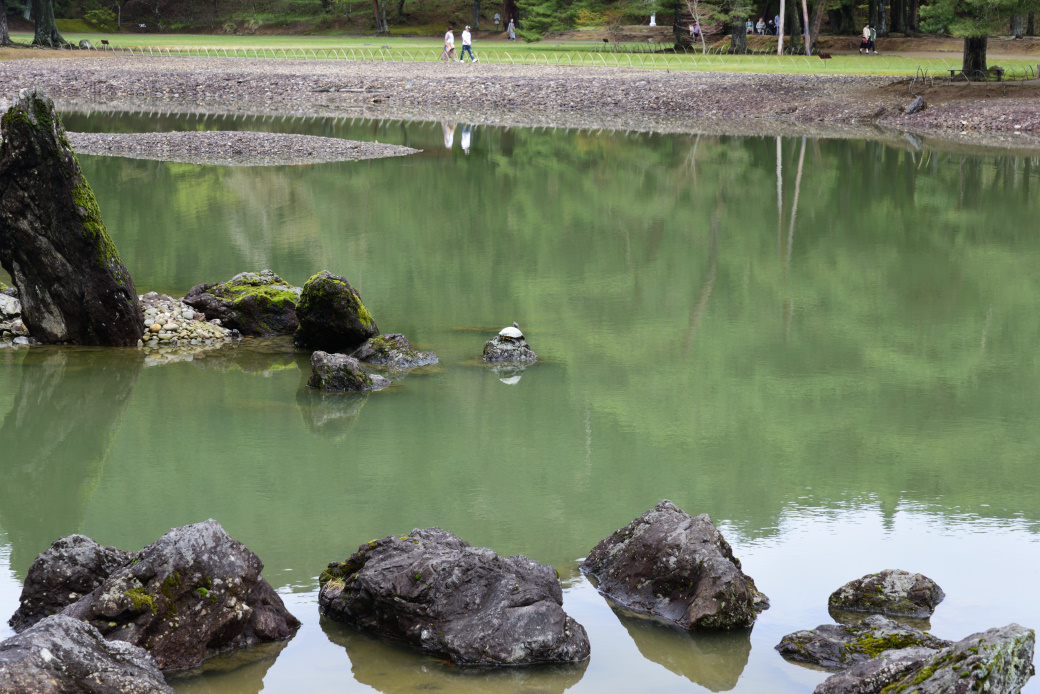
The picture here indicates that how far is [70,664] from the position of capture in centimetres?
488

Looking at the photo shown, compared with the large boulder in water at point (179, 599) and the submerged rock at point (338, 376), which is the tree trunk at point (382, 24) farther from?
the large boulder in water at point (179, 599)

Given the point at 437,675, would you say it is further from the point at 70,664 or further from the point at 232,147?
the point at 232,147

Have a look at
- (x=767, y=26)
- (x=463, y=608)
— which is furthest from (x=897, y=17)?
(x=463, y=608)

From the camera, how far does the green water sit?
23.0ft

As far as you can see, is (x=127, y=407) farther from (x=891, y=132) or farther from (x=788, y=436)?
(x=891, y=132)

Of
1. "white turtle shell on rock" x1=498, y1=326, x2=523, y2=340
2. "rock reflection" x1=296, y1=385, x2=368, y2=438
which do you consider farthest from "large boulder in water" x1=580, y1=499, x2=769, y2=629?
"white turtle shell on rock" x1=498, y1=326, x2=523, y2=340

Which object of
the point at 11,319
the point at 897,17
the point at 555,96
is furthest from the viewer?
the point at 897,17

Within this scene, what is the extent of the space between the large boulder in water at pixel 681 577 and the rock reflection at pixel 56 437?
382 cm

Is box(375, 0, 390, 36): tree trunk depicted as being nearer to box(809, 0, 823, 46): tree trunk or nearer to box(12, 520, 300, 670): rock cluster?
box(809, 0, 823, 46): tree trunk

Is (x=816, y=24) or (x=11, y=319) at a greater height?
(x=816, y=24)

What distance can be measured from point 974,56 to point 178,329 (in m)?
34.6

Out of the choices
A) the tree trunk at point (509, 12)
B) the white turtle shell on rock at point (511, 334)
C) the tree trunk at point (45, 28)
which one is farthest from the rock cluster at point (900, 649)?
the tree trunk at point (509, 12)

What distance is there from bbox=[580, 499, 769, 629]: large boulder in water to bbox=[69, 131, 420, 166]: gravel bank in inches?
894

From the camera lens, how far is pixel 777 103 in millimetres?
40000
